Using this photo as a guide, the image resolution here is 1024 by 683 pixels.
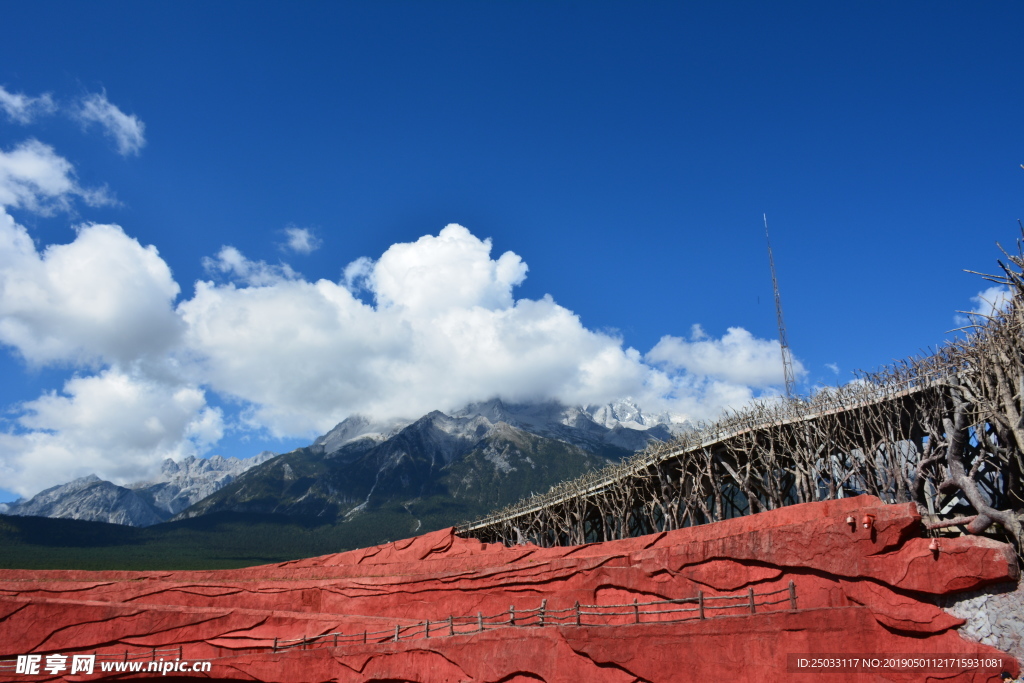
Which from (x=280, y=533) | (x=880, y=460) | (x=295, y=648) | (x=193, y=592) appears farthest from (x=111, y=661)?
(x=280, y=533)

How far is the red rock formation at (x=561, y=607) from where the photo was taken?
14.2 meters

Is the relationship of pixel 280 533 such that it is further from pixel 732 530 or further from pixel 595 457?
pixel 732 530

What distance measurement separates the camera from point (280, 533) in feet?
389

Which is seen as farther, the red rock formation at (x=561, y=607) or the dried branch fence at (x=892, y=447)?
the dried branch fence at (x=892, y=447)

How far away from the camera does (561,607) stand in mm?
20609

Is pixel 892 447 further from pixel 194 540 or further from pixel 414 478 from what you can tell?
pixel 414 478

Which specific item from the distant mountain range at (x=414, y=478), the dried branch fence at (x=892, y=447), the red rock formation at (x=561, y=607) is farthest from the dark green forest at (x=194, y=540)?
the dried branch fence at (x=892, y=447)

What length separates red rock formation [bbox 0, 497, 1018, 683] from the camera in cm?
1416

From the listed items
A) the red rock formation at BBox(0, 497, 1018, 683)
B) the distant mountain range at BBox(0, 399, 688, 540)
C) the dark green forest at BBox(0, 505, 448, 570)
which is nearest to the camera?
the red rock formation at BBox(0, 497, 1018, 683)

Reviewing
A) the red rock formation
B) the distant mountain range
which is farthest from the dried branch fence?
the distant mountain range

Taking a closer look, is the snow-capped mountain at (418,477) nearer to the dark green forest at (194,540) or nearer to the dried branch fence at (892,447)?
the dark green forest at (194,540)

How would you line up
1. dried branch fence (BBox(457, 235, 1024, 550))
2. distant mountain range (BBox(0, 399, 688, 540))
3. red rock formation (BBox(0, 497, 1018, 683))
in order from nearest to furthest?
1. red rock formation (BBox(0, 497, 1018, 683))
2. dried branch fence (BBox(457, 235, 1024, 550))
3. distant mountain range (BBox(0, 399, 688, 540))

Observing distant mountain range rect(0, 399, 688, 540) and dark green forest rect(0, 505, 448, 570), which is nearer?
dark green forest rect(0, 505, 448, 570)

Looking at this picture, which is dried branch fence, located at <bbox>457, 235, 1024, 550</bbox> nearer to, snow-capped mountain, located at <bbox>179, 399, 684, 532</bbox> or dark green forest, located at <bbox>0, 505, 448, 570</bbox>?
dark green forest, located at <bbox>0, 505, 448, 570</bbox>
